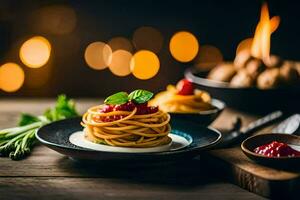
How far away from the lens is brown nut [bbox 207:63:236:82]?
2590mm

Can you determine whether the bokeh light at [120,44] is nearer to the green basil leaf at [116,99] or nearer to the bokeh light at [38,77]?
the bokeh light at [38,77]

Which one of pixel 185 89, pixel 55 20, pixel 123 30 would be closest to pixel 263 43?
pixel 185 89

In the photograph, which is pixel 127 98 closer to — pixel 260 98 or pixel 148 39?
pixel 260 98

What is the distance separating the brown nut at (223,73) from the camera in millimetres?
2590

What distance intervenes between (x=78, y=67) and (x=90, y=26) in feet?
1.06

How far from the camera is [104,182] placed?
4.99 ft

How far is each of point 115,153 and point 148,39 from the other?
9.51 ft

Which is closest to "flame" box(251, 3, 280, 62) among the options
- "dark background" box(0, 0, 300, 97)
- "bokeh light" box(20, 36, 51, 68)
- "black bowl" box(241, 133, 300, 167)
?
"black bowl" box(241, 133, 300, 167)

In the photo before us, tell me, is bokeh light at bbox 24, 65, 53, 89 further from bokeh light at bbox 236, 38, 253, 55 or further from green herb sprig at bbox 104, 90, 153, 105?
green herb sprig at bbox 104, 90, 153, 105

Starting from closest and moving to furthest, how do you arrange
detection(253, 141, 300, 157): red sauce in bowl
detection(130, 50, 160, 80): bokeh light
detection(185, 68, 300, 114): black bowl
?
detection(253, 141, 300, 157): red sauce in bowl < detection(185, 68, 300, 114): black bowl < detection(130, 50, 160, 80): bokeh light

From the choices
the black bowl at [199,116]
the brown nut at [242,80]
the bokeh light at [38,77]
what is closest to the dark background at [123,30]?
the bokeh light at [38,77]

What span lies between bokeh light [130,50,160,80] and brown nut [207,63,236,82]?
1.66 m

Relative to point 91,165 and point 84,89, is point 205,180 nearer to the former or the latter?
point 91,165

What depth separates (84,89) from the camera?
14.3 feet
